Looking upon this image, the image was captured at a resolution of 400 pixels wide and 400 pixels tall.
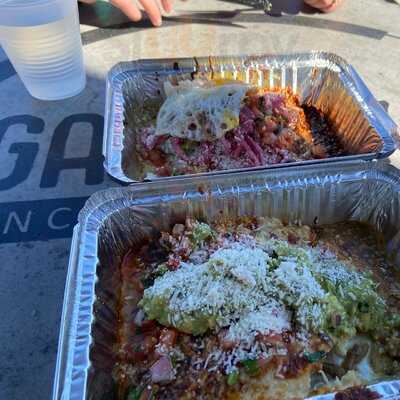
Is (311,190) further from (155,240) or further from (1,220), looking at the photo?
(1,220)

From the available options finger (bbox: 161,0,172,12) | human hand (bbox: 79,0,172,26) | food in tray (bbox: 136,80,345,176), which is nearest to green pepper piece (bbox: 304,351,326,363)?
food in tray (bbox: 136,80,345,176)

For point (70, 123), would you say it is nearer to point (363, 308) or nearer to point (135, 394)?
point (135, 394)

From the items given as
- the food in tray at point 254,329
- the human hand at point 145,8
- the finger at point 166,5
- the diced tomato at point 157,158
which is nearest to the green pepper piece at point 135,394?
the food in tray at point 254,329

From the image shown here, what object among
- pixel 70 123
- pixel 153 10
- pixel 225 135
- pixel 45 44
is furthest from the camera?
pixel 153 10

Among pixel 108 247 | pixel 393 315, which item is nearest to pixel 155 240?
pixel 108 247

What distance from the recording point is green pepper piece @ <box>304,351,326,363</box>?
4.25ft

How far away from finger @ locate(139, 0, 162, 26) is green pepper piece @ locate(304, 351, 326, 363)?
8.27ft

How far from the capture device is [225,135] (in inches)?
82.6

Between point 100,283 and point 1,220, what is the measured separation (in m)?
0.74

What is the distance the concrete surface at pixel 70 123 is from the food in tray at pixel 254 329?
36 cm

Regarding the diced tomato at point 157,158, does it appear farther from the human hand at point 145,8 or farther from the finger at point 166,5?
the finger at point 166,5

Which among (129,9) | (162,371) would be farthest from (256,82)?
(162,371)

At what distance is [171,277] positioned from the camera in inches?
56.5

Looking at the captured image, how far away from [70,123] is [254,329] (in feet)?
5.52
